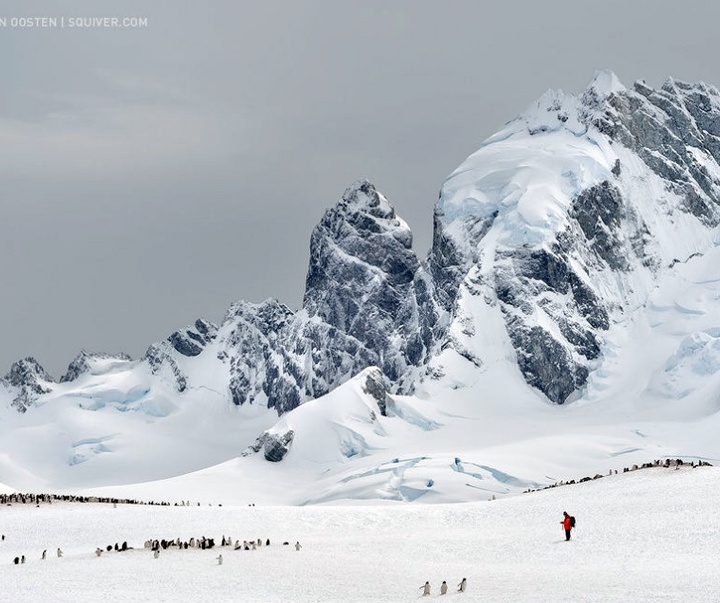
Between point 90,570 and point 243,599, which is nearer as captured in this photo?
point 243,599

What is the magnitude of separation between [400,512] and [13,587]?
36878 mm

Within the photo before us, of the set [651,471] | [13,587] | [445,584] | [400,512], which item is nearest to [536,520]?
[400,512]

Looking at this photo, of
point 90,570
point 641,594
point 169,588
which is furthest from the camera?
point 90,570

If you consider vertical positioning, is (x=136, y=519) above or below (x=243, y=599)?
above

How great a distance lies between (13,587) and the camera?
2849 inches

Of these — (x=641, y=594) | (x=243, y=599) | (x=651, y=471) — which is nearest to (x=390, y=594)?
(x=243, y=599)

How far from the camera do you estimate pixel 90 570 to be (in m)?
77.0

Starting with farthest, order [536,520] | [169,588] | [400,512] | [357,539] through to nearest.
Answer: [400,512], [536,520], [357,539], [169,588]

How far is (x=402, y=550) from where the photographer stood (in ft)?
279

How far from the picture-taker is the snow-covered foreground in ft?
229

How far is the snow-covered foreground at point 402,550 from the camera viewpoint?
69.7 m

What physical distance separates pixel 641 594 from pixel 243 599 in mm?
19812

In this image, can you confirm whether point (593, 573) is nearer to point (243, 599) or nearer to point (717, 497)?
point (243, 599)

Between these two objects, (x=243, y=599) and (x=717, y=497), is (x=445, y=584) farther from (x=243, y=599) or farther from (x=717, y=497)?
(x=717, y=497)
